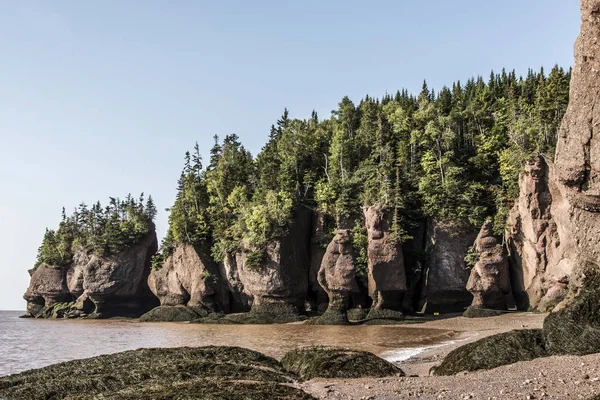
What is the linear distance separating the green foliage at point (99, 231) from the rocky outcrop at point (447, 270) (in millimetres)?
46960

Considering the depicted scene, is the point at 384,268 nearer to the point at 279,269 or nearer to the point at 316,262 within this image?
the point at 316,262

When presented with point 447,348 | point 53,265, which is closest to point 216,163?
point 53,265

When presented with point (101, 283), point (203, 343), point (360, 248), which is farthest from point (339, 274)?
point (101, 283)

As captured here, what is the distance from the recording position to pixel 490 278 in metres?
44.8

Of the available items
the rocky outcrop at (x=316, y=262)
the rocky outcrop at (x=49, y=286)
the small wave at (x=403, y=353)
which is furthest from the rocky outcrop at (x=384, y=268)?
the rocky outcrop at (x=49, y=286)

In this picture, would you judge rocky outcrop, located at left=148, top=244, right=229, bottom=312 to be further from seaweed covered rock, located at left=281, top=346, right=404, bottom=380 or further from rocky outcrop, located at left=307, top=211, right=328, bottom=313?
seaweed covered rock, located at left=281, top=346, right=404, bottom=380

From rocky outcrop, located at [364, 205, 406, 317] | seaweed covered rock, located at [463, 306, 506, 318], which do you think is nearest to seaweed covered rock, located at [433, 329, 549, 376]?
seaweed covered rock, located at [463, 306, 506, 318]

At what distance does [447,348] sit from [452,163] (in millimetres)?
32099

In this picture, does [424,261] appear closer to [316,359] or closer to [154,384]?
[316,359]

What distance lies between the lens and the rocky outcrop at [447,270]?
49562 millimetres

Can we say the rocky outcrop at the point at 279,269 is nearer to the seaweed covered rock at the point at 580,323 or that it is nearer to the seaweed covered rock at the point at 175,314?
the seaweed covered rock at the point at 175,314

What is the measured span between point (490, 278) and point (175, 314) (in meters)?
38.4

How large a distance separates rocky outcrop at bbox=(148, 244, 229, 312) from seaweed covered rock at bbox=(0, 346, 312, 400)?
43737 mm

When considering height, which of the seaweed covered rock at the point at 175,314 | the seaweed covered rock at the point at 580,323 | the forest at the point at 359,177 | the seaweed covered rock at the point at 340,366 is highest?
the forest at the point at 359,177
